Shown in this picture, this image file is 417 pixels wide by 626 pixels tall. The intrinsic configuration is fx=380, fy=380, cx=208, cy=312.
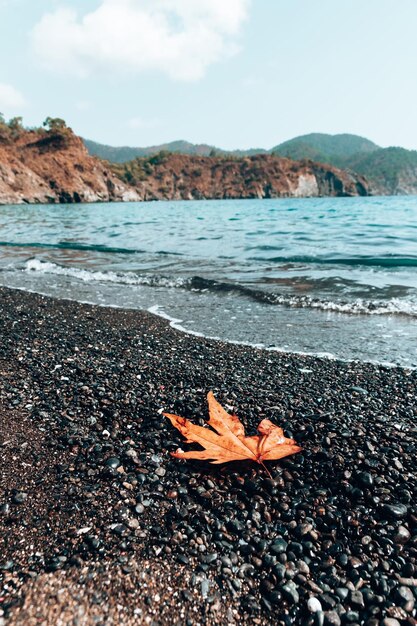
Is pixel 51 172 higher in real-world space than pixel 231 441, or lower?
higher

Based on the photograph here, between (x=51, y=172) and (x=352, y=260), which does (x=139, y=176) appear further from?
(x=352, y=260)

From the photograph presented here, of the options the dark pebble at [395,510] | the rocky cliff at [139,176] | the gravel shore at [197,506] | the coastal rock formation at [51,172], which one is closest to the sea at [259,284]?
the gravel shore at [197,506]

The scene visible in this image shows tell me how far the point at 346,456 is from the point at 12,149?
13038cm

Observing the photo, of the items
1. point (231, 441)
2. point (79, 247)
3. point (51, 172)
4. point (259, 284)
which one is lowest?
point (259, 284)

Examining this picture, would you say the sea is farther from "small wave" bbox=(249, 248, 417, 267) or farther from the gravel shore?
the gravel shore

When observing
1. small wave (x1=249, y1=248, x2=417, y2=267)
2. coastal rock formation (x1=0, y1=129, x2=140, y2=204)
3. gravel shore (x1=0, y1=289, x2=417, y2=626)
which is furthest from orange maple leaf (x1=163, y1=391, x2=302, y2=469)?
coastal rock formation (x1=0, y1=129, x2=140, y2=204)

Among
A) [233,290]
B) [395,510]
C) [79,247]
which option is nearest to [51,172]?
[79,247]

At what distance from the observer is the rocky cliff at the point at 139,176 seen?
103 meters

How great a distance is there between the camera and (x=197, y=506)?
2.76 metres

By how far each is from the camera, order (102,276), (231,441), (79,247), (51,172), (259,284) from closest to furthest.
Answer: (231,441)
(259,284)
(102,276)
(79,247)
(51,172)

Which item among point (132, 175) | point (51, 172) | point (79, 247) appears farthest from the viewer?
point (132, 175)

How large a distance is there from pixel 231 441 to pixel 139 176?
170 m

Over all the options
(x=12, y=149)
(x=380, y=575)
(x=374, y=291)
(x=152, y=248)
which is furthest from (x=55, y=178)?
(x=380, y=575)

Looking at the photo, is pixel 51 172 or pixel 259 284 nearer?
pixel 259 284
